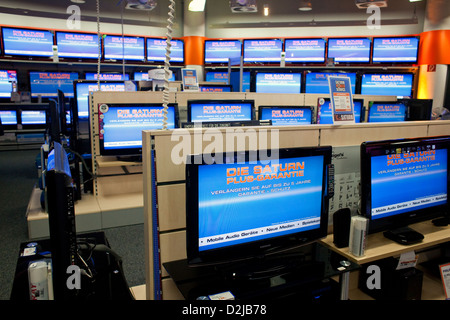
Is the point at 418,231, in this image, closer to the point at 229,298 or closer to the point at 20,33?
the point at 229,298

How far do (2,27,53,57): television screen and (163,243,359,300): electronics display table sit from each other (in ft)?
26.4

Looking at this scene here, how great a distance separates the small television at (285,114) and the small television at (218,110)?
137mm

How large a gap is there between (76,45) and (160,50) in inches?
78.3

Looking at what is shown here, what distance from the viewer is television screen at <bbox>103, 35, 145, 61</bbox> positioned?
8.41m

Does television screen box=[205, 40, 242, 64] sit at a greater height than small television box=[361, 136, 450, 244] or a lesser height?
greater

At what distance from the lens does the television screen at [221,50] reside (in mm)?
9055

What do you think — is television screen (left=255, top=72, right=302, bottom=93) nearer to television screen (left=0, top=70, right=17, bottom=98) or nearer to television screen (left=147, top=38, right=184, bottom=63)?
television screen (left=147, top=38, right=184, bottom=63)

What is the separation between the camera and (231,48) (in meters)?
9.09

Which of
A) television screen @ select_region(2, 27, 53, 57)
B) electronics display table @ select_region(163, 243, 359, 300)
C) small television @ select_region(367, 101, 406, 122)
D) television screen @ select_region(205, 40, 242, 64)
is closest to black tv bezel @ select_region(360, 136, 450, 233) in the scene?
electronics display table @ select_region(163, 243, 359, 300)

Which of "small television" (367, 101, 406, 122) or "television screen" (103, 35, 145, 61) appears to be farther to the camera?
"television screen" (103, 35, 145, 61)

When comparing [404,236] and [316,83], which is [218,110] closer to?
[404,236]

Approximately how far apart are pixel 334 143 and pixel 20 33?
8.22 m

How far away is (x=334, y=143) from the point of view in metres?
1.91

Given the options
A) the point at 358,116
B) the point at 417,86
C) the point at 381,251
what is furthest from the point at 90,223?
the point at 417,86
